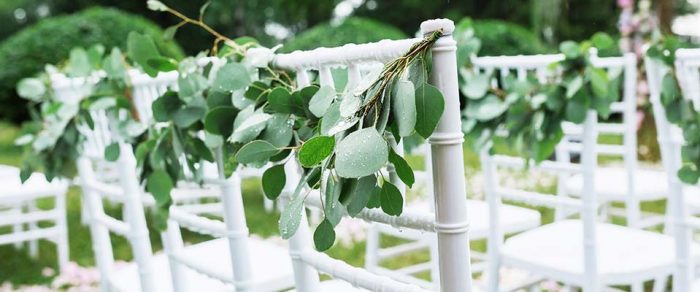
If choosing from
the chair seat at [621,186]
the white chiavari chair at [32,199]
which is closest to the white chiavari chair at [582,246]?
the chair seat at [621,186]

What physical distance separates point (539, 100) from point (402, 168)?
1.12 metres

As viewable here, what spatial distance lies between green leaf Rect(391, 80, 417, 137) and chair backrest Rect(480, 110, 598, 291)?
105 centimetres

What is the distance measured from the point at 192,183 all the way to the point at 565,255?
2.97ft

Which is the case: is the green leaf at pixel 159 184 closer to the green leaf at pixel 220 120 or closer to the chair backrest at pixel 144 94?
the chair backrest at pixel 144 94

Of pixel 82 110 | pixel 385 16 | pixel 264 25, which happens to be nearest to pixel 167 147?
pixel 82 110

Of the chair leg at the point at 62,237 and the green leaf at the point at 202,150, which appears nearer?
the green leaf at the point at 202,150

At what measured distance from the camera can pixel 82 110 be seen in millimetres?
1677

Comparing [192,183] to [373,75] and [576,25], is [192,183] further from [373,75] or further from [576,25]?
[576,25]

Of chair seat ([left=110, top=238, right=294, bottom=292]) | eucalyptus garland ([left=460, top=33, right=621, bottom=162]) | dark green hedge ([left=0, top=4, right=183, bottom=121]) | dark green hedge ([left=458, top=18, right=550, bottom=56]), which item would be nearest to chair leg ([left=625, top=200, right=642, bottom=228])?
eucalyptus garland ([left=460, top=33, right=621, bottom=162])

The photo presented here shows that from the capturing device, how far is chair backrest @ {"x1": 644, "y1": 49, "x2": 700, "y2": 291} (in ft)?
5.23

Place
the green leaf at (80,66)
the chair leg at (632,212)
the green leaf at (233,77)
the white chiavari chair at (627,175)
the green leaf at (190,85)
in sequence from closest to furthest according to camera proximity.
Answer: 1. the green leaf at (233,77)
2. the green leaf at (190,85)
3. the green leaf at (80,66)
4. the white chiavari chair at (627,175)
5. the chair leg at (632,212)

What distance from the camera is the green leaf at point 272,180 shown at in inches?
35.9

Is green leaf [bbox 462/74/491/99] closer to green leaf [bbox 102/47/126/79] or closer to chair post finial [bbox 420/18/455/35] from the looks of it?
green leaf [bbox 102/47/126/79]

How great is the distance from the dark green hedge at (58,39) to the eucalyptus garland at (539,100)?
4.88 meters
